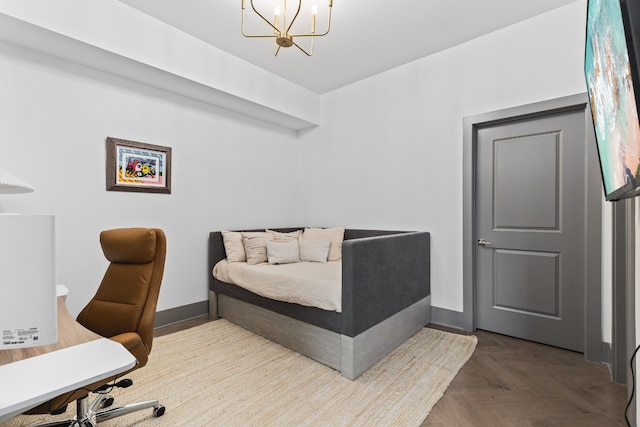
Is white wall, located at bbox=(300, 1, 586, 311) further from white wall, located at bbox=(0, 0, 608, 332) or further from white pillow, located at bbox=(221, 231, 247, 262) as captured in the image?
white pillow, located at bbox=(221, 231, 247, 262)

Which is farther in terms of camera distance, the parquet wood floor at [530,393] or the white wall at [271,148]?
the white wall at [271,148]

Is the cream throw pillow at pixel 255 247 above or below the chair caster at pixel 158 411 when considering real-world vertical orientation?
above

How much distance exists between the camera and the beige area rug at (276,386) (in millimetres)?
1790

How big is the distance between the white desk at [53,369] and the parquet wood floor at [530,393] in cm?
160

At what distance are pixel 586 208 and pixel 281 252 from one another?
2.77 meters

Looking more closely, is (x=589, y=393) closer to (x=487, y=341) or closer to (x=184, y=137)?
(x=487, y=341)

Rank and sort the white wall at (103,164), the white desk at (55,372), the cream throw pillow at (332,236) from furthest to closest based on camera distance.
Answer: the cream throw pillow at (332,236)
the white wall at (103,164)
the white desk at (55,372)

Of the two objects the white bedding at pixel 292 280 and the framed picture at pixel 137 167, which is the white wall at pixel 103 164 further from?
the white bedding at pixel 292 280

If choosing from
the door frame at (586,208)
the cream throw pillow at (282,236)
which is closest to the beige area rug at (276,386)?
the door frame at (586,208)

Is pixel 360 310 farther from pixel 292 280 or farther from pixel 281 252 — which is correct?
pixel 281 252

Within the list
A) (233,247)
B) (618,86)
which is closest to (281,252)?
(233,247)

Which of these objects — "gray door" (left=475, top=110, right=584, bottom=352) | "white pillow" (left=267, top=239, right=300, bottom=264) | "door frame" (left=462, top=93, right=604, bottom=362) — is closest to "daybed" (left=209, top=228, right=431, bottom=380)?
"door frame" (left=462, top=93, right=604, bottom=362)

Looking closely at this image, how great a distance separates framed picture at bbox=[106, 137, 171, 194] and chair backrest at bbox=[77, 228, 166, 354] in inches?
60.6

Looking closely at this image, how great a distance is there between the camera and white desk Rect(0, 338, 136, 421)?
2.60ft
